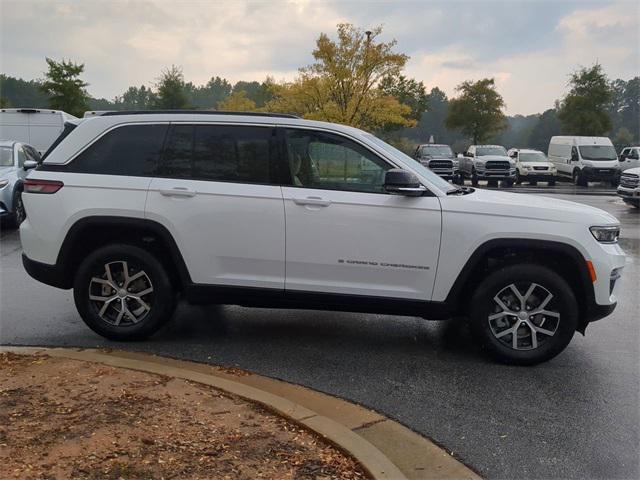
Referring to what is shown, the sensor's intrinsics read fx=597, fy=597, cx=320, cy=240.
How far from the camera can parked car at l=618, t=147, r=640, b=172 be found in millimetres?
32397

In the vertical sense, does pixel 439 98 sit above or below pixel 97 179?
above

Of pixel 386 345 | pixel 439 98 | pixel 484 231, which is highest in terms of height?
pixel 439 98

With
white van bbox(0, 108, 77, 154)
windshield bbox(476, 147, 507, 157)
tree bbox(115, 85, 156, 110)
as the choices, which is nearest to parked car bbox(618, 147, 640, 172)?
windshield bbox(476, 147, 507, 157)

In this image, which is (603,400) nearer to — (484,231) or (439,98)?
(484,231)

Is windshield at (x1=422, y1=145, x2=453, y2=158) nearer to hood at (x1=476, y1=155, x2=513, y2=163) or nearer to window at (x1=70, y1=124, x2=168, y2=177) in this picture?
hood at (x1=476, y1=155, x2=513, y2=163)

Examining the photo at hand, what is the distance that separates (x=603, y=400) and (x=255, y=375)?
2554 millimetres

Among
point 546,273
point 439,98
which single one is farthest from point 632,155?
point 439,98

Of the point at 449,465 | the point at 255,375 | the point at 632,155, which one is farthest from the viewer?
the point at 632,155

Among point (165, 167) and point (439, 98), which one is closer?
point (165, 167)

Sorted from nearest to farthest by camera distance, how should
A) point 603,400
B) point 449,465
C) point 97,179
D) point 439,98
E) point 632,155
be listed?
1. point 449,465
2. point 603,400
3. point 97,179
4. point 632,155
5. point 439,98

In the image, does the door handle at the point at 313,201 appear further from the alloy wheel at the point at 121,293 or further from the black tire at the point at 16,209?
the black tire at the point at 16,209

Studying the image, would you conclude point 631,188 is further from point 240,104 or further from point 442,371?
point 240,104

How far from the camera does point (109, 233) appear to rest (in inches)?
206

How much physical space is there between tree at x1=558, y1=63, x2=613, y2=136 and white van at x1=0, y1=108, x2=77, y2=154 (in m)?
40.3
